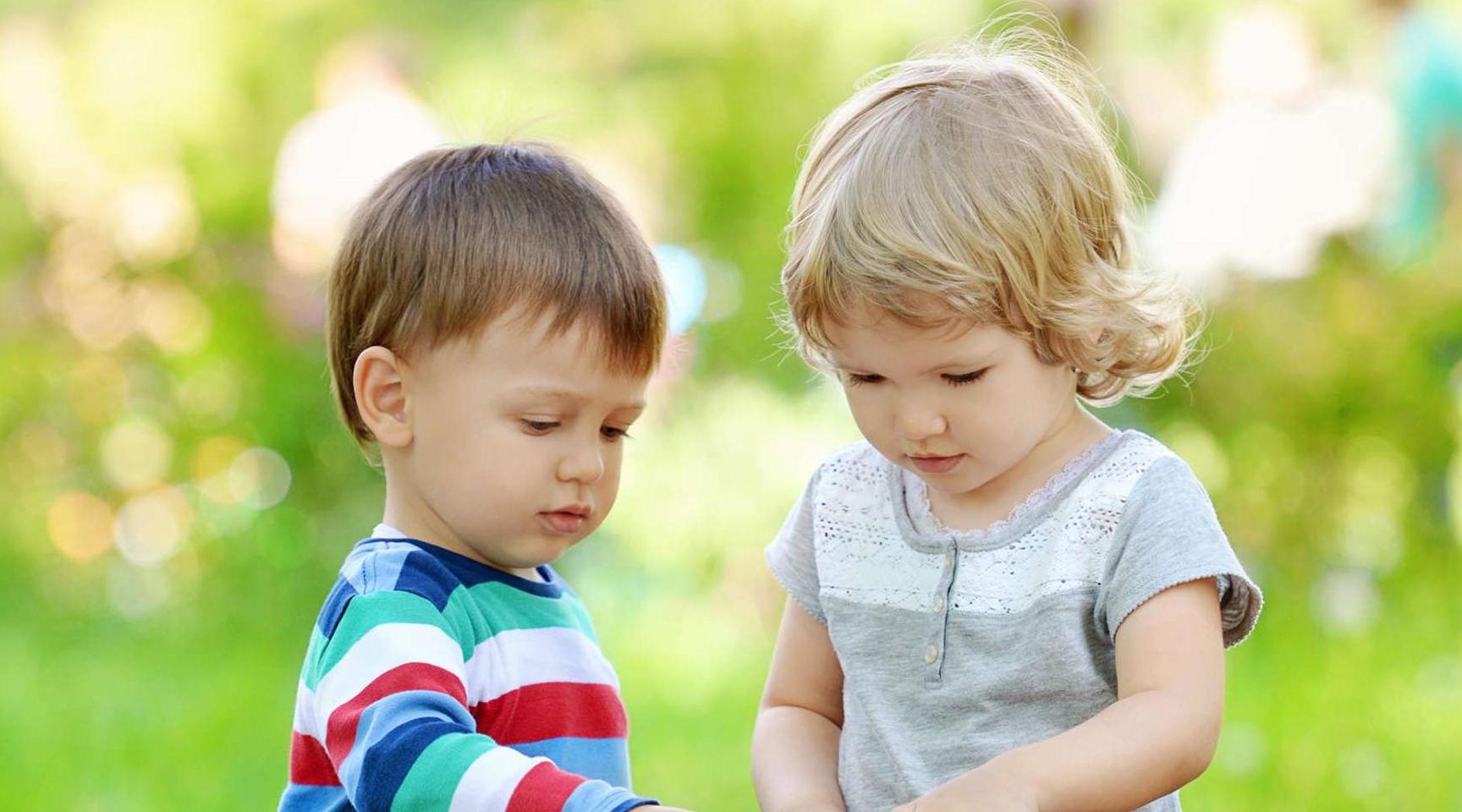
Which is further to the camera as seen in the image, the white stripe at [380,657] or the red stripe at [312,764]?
the red stripe at [312,764]

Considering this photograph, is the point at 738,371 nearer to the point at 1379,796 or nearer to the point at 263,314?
the point at 263,314

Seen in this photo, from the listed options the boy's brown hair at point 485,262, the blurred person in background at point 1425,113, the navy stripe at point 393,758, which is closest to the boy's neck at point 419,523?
the boy's brown hair at point 485,262

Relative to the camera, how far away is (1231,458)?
5.20 metres

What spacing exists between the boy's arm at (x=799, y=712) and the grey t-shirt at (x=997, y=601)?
52 mm

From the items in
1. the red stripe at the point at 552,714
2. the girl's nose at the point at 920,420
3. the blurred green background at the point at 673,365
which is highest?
the blurred green background at the point at 673,365

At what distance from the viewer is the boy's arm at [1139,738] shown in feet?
5.77

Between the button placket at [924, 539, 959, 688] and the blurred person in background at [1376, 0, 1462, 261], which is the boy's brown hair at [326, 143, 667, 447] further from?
the blurred person in background at [1376, 0, 1462, 261]

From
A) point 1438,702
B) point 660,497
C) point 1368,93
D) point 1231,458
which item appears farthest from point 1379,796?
point 1368,93

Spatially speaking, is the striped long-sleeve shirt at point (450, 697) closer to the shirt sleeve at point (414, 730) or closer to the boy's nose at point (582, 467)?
the shirt sleeve at point (414, 730)

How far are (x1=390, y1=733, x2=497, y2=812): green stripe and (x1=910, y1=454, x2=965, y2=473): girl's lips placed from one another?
562 mm

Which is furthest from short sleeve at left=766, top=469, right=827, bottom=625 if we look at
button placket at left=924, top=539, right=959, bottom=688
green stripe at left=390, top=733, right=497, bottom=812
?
green stripe at left=390, top=733, right=497, bottom=812

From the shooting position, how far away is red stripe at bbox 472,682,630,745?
6.62 feet

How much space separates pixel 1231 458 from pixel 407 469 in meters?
3.61

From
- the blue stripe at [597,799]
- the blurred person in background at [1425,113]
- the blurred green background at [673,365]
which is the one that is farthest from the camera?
the blurred person in background at [1425,113]
